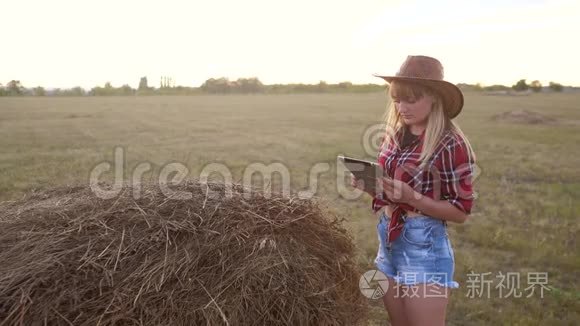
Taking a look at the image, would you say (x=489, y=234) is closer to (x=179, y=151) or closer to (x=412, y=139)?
(x=412, y=139)

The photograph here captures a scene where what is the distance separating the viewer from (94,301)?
83.4 inches

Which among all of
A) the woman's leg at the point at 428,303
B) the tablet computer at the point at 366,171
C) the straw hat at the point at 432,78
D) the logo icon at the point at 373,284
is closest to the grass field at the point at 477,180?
the logo icon at the point at 373,284

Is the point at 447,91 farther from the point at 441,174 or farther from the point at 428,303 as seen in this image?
the point at 428,303

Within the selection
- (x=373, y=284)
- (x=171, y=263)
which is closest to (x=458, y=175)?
(x=373, y=284)

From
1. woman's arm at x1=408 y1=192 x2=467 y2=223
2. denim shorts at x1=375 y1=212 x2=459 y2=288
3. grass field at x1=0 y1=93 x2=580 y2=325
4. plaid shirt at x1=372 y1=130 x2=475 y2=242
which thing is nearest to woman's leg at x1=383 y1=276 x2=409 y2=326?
denim shorts at x1=375 y1=212 x2=459 y2=288

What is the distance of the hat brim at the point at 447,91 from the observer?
8.04ft

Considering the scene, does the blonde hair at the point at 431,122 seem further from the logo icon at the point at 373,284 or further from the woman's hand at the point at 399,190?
the logo icon at the point at 373,284

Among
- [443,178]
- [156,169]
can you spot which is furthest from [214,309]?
[156,169]

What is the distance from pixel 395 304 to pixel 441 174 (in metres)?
0.86

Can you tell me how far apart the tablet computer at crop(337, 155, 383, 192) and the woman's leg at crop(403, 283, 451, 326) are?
22.5 inches

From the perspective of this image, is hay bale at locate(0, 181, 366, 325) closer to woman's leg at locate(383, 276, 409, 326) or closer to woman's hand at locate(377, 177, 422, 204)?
woman's leg at locate(383, 276, 409, 326)

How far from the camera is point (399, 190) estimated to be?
2.41m

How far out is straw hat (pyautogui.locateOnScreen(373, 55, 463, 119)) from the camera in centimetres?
246

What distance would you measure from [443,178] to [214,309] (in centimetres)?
130
